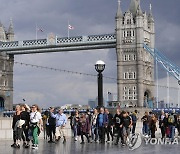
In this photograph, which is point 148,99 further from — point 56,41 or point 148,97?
point 56,41

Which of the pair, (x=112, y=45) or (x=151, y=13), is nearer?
(x=112, y=45)

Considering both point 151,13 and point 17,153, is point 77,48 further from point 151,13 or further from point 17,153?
point 17,153

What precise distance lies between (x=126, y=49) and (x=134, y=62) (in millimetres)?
2711

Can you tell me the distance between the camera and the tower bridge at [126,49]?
8275cm

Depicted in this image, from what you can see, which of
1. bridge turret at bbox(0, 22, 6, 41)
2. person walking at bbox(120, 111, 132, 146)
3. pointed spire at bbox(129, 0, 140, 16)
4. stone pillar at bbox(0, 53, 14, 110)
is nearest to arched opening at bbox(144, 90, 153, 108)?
pointed spire at bbox(129, 0, 140, 16)

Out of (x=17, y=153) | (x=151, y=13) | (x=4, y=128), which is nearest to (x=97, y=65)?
(x=4, y=128)

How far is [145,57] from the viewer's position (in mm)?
87312

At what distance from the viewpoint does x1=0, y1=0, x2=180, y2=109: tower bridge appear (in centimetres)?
8275

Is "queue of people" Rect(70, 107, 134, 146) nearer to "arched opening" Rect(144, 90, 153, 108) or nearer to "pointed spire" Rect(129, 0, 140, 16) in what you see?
"arched opening" Rect(144, 90, 153, 108)

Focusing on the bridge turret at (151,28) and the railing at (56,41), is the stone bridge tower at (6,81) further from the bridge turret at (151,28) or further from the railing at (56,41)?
the bridge turret at (151,28)

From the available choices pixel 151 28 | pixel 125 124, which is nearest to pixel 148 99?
pixel 151 28

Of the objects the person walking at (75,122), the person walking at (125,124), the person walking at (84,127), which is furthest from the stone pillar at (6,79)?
the person walking at (125,124)

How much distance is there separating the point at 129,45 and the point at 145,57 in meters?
3.80

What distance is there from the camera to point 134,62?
86.2m
